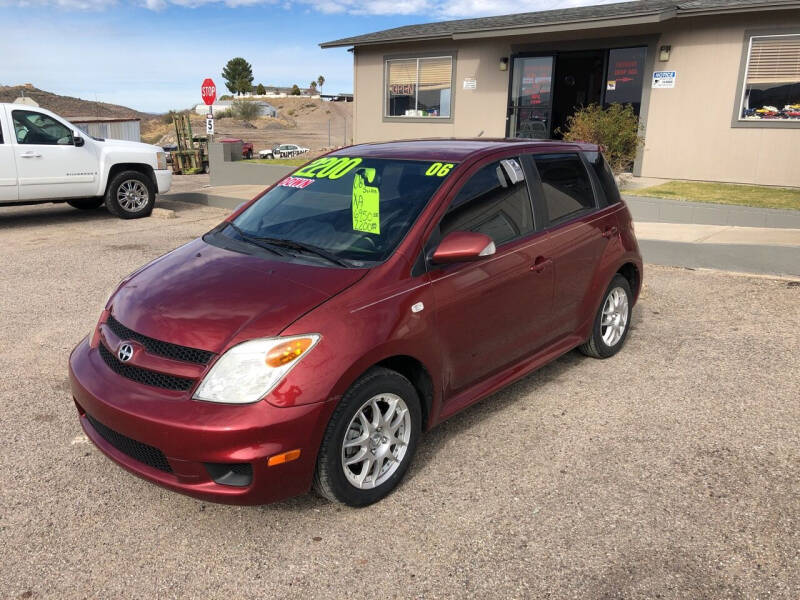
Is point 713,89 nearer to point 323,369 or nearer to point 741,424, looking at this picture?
point 741,424

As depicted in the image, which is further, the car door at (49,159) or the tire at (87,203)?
the tire at (87,203)

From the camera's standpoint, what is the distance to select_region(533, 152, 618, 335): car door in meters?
4.18

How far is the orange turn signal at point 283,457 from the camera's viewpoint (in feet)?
8.73

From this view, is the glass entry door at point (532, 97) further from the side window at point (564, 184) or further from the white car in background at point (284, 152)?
the white car in background at point (284, 152)

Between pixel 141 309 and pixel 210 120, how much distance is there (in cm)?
1711

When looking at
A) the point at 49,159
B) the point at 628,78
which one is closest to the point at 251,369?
the point at 49,159

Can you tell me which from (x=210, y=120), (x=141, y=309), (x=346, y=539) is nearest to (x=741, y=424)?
(x=346, y=539)

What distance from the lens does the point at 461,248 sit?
3.23m

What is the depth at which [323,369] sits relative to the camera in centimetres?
274

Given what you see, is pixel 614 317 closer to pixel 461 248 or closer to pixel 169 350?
pixel 461 248

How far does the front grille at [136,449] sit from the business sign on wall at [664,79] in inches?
511

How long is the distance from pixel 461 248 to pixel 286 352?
1.04 meters

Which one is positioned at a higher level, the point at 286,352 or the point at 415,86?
the point at 415,86

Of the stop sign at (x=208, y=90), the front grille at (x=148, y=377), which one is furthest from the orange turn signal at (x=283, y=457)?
the stop sign at (x=208, y=90)
